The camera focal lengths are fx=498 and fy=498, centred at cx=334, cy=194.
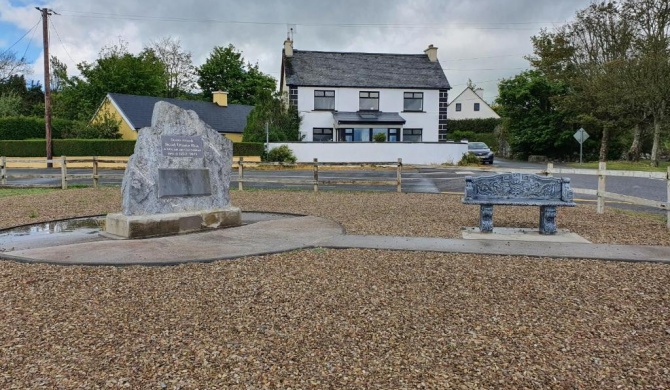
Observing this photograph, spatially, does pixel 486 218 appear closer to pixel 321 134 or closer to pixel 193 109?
pixel 321 134

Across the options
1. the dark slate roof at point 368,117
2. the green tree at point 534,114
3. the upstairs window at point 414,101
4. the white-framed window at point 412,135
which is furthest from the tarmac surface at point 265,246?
the green tree at point 534,114

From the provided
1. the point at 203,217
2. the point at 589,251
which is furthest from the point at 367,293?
the point at 203,217

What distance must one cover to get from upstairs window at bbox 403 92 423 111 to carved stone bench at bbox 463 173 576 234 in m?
29.2

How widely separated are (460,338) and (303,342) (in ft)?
3.97

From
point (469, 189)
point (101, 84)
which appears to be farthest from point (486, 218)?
point (101, 84)

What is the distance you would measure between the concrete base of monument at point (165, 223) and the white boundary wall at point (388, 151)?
2264 centimetres

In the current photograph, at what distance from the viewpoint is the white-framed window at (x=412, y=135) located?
3662 centimetres

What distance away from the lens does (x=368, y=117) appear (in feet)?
115

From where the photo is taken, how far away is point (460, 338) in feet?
12.6

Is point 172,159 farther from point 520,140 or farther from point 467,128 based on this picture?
point 467,128

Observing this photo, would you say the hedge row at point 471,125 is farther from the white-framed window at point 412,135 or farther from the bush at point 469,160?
the bush at point 469,160

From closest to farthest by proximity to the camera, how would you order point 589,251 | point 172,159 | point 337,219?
1. point 589,251
2. point 172,159
3. point 337,219

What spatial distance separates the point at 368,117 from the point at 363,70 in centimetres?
463

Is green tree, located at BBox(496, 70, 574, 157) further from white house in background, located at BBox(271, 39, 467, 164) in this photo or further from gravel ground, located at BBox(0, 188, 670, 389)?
gravel ground, located at BBox(0, 188, 670, 389)
